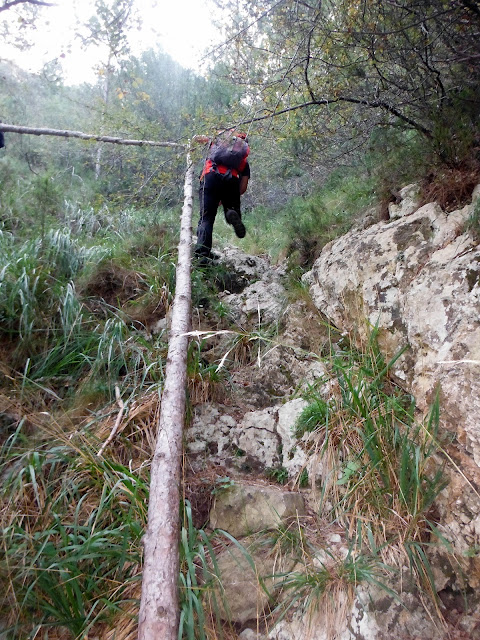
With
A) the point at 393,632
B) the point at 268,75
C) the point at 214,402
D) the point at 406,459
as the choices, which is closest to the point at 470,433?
the point at 406,459

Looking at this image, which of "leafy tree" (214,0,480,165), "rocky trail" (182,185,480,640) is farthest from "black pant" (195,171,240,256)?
"rocky trail" (182,185,480,640)

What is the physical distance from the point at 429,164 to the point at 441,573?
2.82m

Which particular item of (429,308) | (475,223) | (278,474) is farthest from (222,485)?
(475,223)

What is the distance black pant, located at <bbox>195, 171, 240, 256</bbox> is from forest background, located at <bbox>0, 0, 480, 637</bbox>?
0.47 metres

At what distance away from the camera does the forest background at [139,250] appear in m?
1.95

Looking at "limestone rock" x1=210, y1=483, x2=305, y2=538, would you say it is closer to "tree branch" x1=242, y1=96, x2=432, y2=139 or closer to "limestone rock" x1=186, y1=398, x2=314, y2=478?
"limestone rock" x1=186, y1=398, x2=314, y2=478

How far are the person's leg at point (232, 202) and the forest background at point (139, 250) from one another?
2.05ft

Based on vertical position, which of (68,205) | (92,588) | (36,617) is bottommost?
(36,617)

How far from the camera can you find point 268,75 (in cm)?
356

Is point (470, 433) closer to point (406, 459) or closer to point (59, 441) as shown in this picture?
point (406, 459)

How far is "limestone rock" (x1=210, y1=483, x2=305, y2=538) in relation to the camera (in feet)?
6.77

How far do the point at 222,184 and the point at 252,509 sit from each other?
3425mm

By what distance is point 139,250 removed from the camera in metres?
4.66

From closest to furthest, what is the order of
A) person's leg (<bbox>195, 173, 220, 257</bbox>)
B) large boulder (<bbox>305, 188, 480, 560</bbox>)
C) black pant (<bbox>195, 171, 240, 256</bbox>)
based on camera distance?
large boulder (<bbox>305, 188, 480, 560</bbox>)
black pant (<bbox>195, 171, 240, 256</bbox>)
person's leg (<bbox>195, 173, 220, 257</bbox>)
